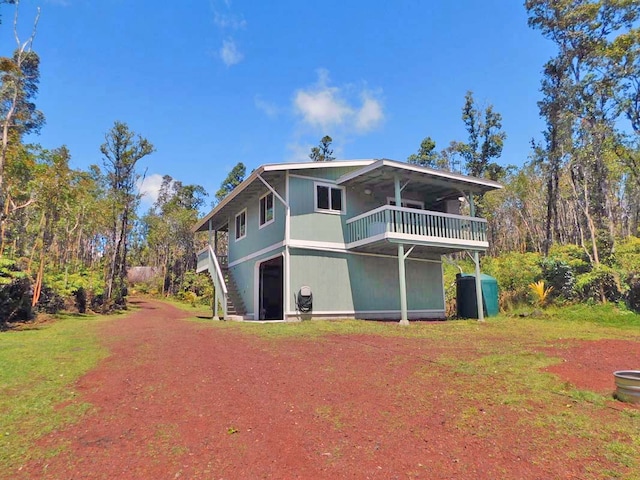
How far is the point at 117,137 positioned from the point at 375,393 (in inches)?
956

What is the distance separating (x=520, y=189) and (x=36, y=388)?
31043mm

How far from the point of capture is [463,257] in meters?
27.6

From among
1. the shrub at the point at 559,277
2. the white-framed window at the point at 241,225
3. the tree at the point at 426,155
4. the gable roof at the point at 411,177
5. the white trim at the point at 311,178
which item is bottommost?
the shrub at the point at 559,277

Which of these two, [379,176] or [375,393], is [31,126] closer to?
[379,176]

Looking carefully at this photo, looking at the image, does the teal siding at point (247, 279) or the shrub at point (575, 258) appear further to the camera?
the teal siding at point (247, 279)

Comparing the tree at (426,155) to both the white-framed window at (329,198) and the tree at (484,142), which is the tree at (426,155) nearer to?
the tree at (484,142)

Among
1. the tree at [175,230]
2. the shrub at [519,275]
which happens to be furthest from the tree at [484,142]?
the tree at [175,230]

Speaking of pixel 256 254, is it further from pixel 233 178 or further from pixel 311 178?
pixel 233 178

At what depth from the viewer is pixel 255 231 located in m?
16.3

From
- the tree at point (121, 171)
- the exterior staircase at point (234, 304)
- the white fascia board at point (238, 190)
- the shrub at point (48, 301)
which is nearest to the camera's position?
the white fascia board at point (238, 190)

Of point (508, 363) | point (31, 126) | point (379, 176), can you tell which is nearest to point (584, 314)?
point (379, 176)

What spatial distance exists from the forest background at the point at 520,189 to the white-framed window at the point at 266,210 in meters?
7.93

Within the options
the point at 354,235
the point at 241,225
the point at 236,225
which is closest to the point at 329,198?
the point at 354,235

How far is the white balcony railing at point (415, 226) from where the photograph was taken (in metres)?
12.8
